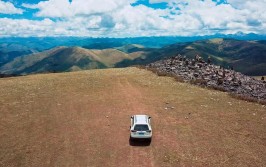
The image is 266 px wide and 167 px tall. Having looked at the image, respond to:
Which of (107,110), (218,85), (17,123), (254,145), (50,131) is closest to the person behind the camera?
(254,145)

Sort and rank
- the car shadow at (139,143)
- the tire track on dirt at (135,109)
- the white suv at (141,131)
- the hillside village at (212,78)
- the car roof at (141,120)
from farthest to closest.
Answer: the hillside village at (212,78) → the car roof at (141,120) → the car shadow at (139,143) → the white suv at (141,131) → the tire track on dirt at (135,109)

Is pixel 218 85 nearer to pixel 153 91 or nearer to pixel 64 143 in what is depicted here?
pixel 153 91

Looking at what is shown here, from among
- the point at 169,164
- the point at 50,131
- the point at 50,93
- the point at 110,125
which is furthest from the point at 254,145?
the point at 50,93

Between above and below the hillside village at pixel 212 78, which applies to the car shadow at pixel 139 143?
below

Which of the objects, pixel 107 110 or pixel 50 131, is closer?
pixel 50 131

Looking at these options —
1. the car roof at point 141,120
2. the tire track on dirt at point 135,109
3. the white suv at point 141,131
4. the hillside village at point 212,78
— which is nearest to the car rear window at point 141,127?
the white suv at point 141,131

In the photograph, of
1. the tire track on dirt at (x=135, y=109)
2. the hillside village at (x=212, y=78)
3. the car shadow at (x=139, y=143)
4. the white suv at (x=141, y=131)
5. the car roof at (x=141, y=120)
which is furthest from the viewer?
the hillside village at (x=212, y=78)

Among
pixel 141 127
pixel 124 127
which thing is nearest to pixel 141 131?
pixel 141 127

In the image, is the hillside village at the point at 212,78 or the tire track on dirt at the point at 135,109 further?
the hillside village at the point at 212,78

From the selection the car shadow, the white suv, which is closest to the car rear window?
the white suv

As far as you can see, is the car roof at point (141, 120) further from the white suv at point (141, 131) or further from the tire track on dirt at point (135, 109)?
the tire track on dirt at point (135, 109)
